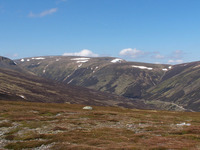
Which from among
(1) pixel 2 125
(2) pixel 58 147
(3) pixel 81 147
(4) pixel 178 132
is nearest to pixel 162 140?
(4) pixel 178 132

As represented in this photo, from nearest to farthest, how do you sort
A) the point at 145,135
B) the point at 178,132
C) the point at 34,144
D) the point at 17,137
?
the point at 34,144
the point at 17,137
the point at 145,135
the point at 178,132

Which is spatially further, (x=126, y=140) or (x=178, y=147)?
(x=126, y=140)

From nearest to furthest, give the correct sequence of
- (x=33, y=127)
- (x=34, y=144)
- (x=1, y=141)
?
(x=34, y=144)
(x=1, y=141)
(x=33, y=127)

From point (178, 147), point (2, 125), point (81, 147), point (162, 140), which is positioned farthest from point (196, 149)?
point (2, 125)

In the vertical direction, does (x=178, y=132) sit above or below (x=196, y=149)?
below

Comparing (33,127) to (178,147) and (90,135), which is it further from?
(178,147)

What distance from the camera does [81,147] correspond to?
24.4 metres

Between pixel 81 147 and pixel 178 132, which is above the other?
pixel 81 147

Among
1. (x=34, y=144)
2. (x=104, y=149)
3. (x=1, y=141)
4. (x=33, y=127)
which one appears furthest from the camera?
(x=33, y=127)

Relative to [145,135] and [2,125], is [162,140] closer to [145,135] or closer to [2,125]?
[145,135]

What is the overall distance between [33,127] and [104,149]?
22.2 m

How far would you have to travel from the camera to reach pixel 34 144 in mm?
26703

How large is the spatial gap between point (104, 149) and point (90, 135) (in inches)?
378

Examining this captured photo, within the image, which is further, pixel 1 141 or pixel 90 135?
pixel 90 135
